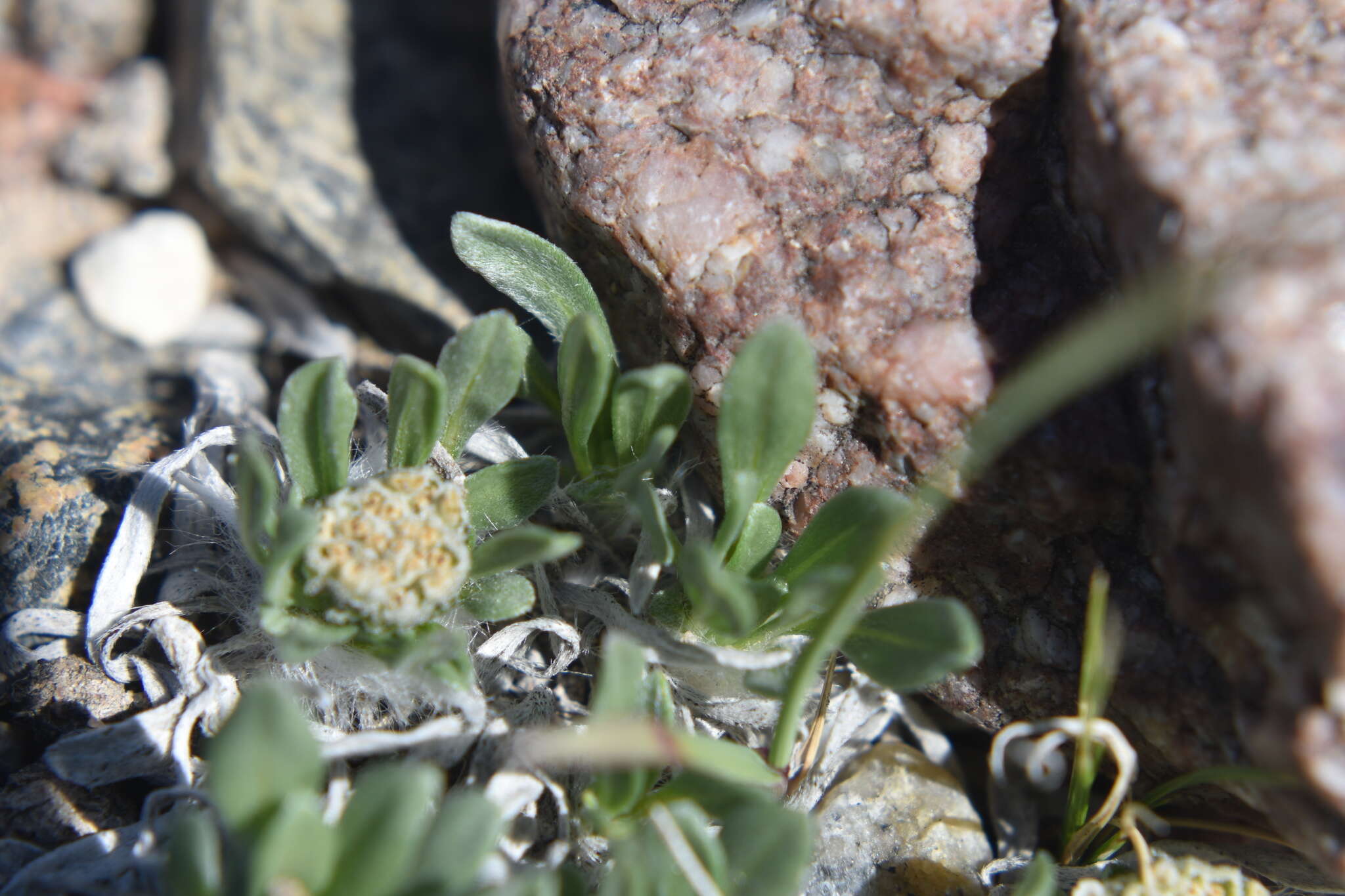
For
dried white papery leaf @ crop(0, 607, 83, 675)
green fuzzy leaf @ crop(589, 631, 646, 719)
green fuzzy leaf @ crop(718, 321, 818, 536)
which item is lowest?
dried white papery leaf @ crop(0, 607, 83, 675)

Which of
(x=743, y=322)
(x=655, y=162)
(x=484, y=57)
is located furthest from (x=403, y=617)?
(x=484, y=57)

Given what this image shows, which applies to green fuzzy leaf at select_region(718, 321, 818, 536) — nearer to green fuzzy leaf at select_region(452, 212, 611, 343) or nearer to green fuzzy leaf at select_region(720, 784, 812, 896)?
green fuzzy leaf at select_region(452, 212, 611, 343)

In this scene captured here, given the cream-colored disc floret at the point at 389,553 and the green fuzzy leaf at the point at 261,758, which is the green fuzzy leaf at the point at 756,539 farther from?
the green fuzzy leaf at the point at 261,758

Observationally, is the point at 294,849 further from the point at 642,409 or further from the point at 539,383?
the point at 539,383

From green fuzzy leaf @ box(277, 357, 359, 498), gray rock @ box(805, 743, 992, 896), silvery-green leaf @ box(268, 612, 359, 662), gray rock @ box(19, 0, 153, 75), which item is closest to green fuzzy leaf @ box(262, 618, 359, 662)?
silvery-green leaf @ box(268, 612, 359, 662)

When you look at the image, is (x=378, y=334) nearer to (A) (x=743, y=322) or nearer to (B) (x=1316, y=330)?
(A) (x=743, y=322)

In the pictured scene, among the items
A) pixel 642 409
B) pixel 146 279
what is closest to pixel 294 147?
pixel 146 279

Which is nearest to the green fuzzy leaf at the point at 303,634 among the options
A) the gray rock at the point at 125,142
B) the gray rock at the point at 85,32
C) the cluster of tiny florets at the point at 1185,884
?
the cluster of tiny florets at the point at 1185,884
